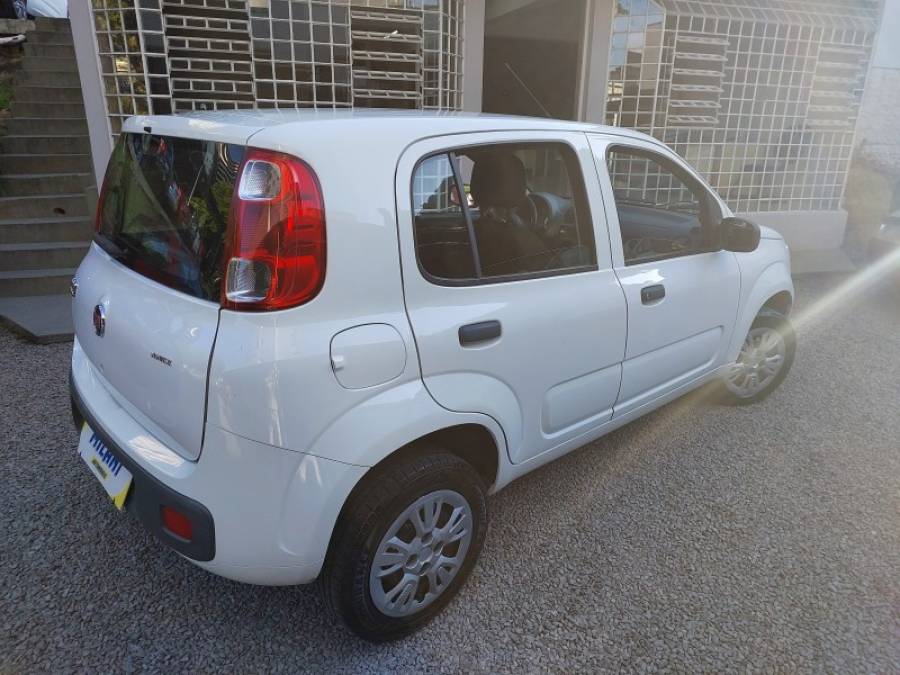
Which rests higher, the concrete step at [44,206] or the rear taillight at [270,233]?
the rear taillight at [270,233]

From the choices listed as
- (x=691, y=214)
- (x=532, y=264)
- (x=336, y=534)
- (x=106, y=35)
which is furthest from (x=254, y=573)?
(x=106, y=35)

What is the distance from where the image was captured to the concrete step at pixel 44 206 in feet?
18.4

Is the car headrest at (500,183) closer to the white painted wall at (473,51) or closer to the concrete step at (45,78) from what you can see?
the white painted wall at (473,51)

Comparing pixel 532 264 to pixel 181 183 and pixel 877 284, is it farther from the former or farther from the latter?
pixel 877 284

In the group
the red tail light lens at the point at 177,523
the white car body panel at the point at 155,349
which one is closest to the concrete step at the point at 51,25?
the white car body panel at the point at 155,349

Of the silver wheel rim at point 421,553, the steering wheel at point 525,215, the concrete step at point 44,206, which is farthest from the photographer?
the concrete step at point 44,206

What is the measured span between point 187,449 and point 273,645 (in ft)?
2.65

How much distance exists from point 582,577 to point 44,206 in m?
5.90

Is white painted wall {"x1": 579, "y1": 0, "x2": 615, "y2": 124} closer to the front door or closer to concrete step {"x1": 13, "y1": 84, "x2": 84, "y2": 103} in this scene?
the front door

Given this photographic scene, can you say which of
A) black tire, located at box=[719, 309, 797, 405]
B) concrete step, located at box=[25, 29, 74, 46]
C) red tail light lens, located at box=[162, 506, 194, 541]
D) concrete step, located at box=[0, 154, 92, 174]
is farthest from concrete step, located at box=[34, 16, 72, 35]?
black tire, located at box=[719, 309, 797, 405]

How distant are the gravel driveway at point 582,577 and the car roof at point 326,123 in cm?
162

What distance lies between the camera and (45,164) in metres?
6.11

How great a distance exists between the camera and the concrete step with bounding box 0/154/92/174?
237 inches

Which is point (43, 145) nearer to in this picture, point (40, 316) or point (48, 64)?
point (48, 64)
